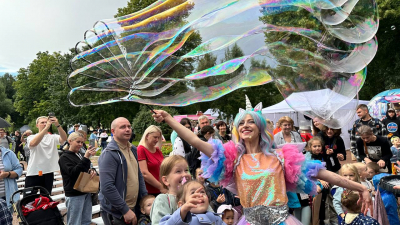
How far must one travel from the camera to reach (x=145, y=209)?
3646mm

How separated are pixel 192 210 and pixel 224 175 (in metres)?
0.48

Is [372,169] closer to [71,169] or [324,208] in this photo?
[324,208]

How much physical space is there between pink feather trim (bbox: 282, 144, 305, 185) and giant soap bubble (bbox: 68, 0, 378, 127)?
5.28 ft

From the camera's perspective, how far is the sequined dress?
8.45 ft

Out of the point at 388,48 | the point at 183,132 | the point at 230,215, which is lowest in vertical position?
the point at 388,48

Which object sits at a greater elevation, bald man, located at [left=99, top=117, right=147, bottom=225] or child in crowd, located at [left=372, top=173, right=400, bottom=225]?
bald man, located at [left=99, top=117, right=147, bottom=225]

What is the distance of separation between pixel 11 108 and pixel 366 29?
250 feet

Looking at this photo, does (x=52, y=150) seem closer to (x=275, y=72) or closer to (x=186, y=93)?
(x=186, y=93)

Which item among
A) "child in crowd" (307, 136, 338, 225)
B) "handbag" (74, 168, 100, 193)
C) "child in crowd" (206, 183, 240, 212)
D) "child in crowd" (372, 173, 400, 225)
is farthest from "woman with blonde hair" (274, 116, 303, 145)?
"handbag" (74, 168, 100, 193)

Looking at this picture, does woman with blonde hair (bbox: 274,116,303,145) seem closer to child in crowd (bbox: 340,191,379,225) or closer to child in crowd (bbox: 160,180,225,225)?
child in crowd (bbox: 340,191,379,225)

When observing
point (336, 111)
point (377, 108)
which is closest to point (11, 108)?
point (377, 108)

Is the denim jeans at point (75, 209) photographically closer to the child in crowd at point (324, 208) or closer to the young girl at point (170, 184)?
the young girl at point (170, 184)

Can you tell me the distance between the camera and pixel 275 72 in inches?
182

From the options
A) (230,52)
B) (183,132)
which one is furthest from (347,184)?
(230,52)
